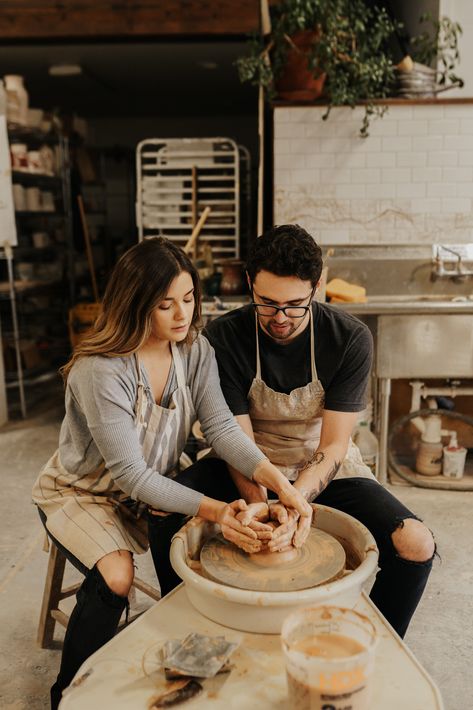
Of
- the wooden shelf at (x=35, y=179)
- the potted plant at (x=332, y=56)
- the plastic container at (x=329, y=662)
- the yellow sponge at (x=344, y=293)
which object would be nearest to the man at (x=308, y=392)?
the plastic container at (x=329, y=662)

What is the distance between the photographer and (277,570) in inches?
59.9

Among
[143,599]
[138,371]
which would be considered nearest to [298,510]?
[138,371]

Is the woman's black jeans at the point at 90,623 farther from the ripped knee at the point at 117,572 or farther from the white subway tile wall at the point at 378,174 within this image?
the white subway tile wall at the point at 378,174

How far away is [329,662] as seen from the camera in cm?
111

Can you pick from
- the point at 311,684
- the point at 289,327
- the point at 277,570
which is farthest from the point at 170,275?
the point at 311,684

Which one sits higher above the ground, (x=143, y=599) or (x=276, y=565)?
(x=276, y=565)

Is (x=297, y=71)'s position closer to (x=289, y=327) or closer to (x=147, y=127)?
(x=289, y=327)

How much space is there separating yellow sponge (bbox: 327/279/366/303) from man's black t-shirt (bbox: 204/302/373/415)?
1543mm

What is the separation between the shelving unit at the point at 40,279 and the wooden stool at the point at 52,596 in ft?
10.1

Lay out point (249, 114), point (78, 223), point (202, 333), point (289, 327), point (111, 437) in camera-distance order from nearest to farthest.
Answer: point (111, 437), point (289, 327), point (202, 333), point (78, 223), point (249, 114)

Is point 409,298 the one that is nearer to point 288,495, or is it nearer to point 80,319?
point 80,319

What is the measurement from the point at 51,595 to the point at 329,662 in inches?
52.7

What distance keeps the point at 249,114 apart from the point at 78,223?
15.4 feet

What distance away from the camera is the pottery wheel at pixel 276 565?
1465 millimetres
